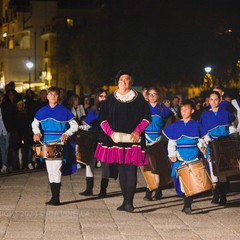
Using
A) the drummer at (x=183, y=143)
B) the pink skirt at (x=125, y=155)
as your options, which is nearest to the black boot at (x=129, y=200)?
the pink skirt at (x=125, y=155)

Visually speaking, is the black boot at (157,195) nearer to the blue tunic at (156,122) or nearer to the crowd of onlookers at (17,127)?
the blue tunic at (156,122)

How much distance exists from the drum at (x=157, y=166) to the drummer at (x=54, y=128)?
4.27ft

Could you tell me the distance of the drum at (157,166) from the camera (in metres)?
13.7

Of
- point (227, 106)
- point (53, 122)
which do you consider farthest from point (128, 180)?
point (227, 106)

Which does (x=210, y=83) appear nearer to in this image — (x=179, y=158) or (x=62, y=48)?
(x=62, y=48)

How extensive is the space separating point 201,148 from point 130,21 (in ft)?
198

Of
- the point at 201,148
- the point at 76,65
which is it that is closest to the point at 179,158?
the point at 201,148

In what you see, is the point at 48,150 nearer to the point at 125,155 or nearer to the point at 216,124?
the point at 125,155

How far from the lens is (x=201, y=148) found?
1263cm

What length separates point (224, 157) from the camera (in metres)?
12.8

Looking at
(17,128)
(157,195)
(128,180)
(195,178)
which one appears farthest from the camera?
(17,128)

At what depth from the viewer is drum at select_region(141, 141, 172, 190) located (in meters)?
13.7

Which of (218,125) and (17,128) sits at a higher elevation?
(218,125)

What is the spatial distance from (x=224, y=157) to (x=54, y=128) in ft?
8.59
